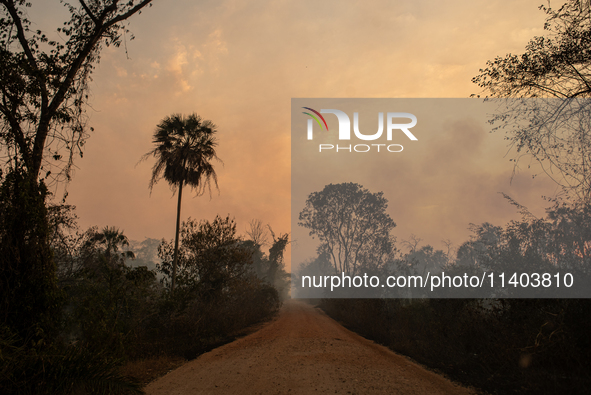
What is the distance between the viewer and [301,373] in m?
7.69

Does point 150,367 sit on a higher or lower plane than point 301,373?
lower

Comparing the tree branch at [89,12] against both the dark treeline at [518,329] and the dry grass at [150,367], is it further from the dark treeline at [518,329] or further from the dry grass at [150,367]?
the dark treeline at [518,329]

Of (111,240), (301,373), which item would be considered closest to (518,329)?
(301,373)

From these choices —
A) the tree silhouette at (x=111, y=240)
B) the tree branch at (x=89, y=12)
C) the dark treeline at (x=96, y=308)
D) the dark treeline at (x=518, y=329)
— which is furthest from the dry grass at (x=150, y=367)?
the tree silhouette at (x=111, y=240)

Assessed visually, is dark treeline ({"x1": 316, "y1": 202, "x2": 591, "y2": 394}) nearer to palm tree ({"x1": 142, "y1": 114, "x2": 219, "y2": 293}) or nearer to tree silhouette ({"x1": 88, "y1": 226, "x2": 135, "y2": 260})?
Result: palm tree ({"x1": 142, "y1": 114, "x2": 219, "y2": 293})

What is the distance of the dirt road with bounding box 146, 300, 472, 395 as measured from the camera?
6.55 m

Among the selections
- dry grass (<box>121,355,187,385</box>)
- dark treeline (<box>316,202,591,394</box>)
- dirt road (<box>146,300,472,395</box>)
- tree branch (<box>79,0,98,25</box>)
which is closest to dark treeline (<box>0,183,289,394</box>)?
dry grass (<box>121,355,187,385</box>)

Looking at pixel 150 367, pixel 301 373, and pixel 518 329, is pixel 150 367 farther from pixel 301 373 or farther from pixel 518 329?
pixel 518 329

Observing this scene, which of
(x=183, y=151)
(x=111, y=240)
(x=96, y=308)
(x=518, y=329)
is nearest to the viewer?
(x=518, y=329)

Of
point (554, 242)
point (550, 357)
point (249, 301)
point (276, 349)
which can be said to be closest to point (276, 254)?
point (249, 301)

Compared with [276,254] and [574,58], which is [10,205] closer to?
[574,58]

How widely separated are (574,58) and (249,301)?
18.8 metres

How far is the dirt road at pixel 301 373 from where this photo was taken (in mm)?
6547

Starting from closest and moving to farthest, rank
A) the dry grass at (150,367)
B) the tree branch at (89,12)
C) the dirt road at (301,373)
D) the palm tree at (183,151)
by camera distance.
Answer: the dirt road at (301,373), the dry grass at (150,367), the tree branch at (89,12), the palm tree at (183,151)
